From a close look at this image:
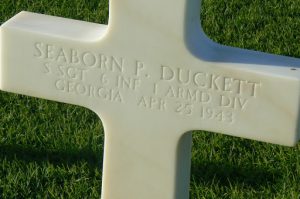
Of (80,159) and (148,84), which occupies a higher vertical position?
(148,84)

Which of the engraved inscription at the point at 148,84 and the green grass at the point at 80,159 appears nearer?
the engraved inscription at the point at 148,84

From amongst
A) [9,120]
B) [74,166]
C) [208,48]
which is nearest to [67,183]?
[74,166]

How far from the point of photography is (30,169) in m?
4.15

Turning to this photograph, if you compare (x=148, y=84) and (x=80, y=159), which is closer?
(x=148, y=84)

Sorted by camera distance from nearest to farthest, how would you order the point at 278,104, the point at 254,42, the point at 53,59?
the point at 278,104 < the point at 53,59 < the point at 254,42

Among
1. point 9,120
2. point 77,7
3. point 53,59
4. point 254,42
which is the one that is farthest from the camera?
point 77,7

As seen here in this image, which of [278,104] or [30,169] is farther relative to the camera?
[30,169]

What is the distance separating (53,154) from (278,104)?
5.19ft

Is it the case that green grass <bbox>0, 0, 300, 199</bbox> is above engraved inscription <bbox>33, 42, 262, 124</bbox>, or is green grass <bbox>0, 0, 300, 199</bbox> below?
below

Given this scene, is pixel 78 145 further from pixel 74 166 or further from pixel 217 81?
pixel 217 81

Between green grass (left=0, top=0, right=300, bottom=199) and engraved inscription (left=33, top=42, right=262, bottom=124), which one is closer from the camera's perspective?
engraved inscription (left=33, top=42, right=262, bottom=124)

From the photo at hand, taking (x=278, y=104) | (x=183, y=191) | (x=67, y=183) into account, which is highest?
(x=278, y=104)

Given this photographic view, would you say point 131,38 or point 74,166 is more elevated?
point 131,38

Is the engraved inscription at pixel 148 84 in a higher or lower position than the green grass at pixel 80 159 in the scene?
higher
